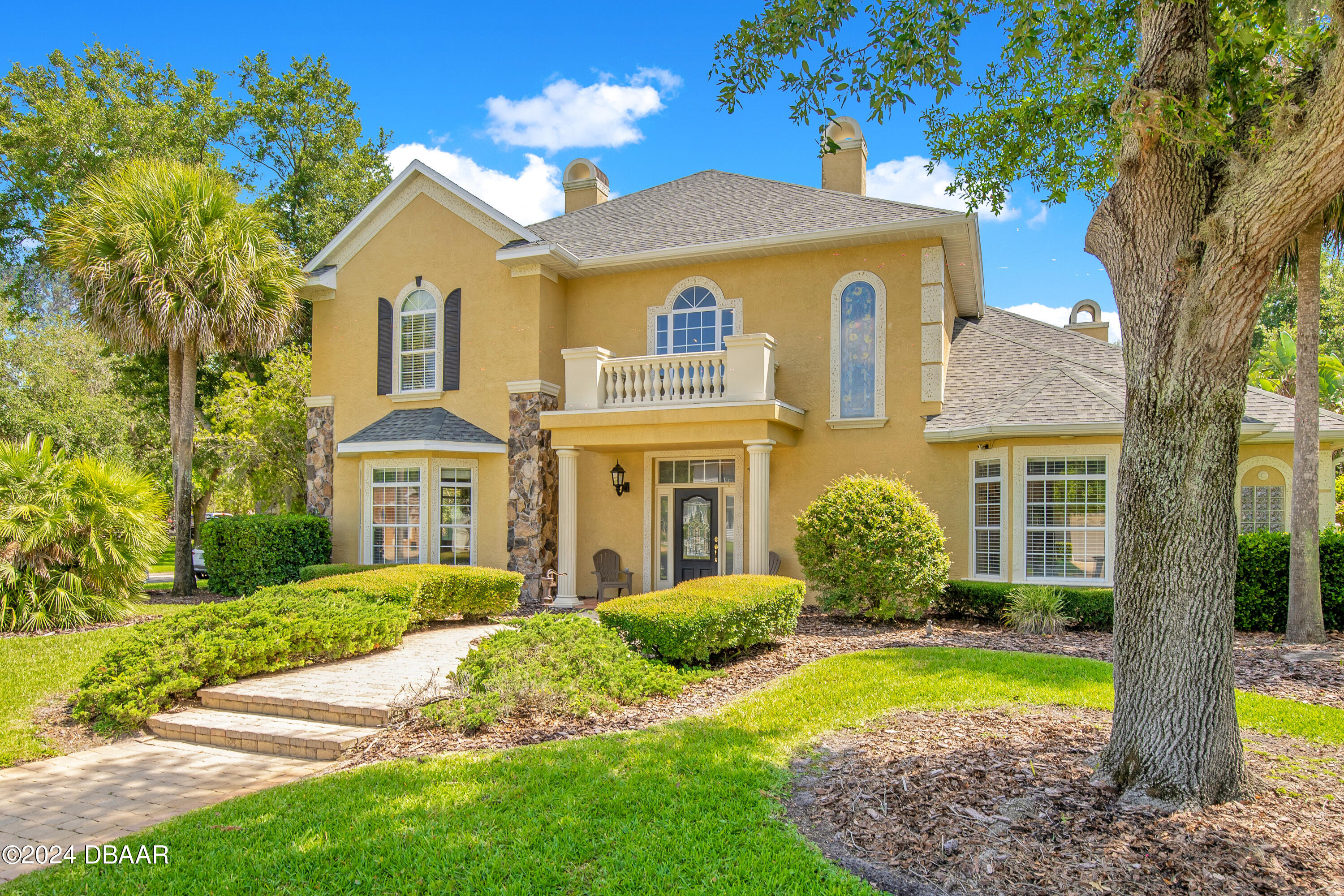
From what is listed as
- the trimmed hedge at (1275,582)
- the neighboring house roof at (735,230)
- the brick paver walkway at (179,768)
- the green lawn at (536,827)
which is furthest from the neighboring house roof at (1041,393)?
the brick paver walkway at (179,768)

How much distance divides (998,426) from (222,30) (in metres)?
15.7

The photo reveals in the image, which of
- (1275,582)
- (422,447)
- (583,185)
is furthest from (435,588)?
(1275,582)

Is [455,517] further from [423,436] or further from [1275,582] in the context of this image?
[1275,582]

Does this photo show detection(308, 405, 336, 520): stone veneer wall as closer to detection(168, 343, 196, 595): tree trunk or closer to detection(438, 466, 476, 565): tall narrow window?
detection(168, 343, 196, 595): tree trunk

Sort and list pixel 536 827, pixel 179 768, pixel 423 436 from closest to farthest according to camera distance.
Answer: pixel 536 827
pixel 179 768
pixel 423 436

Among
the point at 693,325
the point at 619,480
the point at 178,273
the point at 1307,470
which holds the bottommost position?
the point at 619,480

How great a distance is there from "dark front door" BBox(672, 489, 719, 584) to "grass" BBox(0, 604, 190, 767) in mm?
8109

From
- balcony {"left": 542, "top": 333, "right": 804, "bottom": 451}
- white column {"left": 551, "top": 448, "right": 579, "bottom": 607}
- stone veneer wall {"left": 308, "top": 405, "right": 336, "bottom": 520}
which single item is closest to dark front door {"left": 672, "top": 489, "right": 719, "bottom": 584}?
balcony {"left": 542, "top": 333, "right": 804, "bottom": 451}

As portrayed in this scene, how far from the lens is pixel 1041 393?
13.1m

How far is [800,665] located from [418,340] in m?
10.6

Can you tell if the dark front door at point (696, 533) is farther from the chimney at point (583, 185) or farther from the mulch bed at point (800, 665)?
the chimney at point (583, 185)

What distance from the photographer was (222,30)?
50.2 ft

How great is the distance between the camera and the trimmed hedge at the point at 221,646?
723 cm

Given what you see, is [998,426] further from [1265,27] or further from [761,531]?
[1265,27]
